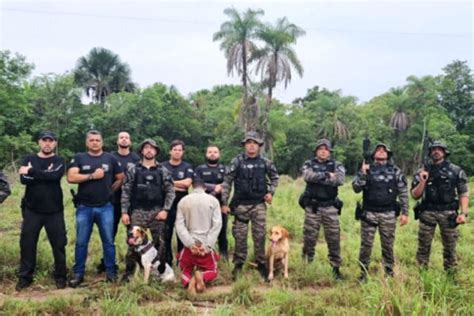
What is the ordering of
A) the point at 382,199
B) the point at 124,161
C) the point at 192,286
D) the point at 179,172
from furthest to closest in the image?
the point at 179,172 < the point at 124,161 < the point at 382,199 < the point at 192,286

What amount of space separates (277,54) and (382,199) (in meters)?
24.0

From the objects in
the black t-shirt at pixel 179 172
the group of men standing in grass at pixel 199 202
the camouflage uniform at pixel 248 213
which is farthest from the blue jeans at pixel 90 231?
the camouflage uniform at pixel 248 213

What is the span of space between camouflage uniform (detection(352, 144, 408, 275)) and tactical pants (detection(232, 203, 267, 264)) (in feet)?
4.31

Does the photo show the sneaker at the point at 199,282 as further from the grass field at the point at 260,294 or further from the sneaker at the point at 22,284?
the sneaker at the point at 22,284

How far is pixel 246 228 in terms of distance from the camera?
6371mm

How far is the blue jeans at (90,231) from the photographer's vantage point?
5.82m

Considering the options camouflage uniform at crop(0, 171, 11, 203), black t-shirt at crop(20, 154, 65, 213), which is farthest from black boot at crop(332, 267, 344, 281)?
camouflage uniform at crop(0, 171, 11, 203)

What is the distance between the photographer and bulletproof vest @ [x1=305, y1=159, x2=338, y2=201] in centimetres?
633

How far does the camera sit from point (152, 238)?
6234 mm

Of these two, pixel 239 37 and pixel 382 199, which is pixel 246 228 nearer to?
pixel 382 199

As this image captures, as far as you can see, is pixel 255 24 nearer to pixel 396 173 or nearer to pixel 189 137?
pixel 189 137

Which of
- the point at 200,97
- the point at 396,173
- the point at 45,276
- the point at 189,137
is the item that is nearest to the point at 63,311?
the point at 45,276

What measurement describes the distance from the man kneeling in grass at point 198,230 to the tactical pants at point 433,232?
2.81 m

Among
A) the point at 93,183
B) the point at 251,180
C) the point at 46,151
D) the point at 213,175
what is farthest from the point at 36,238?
the point at 251,180
